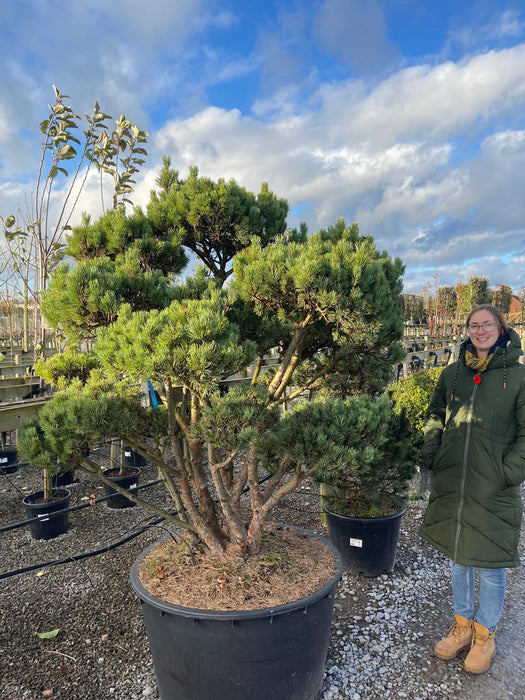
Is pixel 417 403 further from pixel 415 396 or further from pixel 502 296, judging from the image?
pixel 502 296

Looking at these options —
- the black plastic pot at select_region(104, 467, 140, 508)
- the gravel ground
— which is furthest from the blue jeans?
the black plastic pot at select_region(104, 467, 140, 508)

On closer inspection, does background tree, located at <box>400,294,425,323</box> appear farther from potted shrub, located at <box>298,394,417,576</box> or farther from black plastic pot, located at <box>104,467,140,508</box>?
potted shrub, located at <box>298,394,417,576</box>

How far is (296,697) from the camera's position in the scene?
1.84 meters

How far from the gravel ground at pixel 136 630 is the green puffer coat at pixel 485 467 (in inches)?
24.0

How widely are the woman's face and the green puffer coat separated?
61 millimetres

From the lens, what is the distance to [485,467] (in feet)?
6.61

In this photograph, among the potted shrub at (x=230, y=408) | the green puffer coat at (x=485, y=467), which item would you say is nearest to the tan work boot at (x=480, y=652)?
the green puffer coat at (x=485, y=467)

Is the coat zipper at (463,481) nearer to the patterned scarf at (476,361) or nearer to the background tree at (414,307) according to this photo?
the patterned scarf at (476,361)

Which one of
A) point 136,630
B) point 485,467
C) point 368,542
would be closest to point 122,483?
point 136,630

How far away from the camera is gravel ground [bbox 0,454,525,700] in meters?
2.04

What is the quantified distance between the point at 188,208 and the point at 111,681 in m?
2.25

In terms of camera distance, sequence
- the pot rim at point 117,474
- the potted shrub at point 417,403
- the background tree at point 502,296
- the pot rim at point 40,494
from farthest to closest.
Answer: the background tree at point 502,296, the pot rim at point 117,474, the potted shrub at point 417,403, the pot rim at point 40,494

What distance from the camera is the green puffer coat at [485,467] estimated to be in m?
1.99

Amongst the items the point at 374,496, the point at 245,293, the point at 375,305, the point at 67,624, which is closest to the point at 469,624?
the point at 374,496
